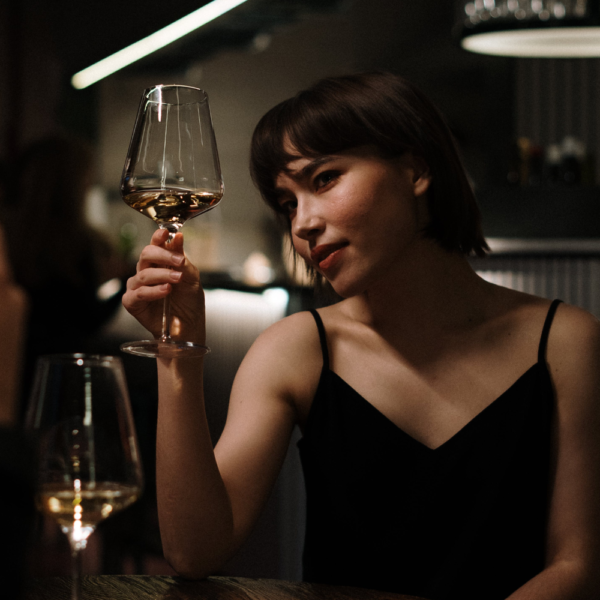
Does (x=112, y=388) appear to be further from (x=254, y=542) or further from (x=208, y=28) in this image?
(x=208, y=28)

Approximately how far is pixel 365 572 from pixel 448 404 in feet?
0.94

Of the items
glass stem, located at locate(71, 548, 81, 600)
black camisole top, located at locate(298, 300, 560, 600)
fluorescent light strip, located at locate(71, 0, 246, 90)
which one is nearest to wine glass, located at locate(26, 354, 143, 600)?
glass stem, located at locate(71, 548, 81, 600)

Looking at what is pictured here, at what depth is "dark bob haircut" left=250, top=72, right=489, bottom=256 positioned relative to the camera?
1.16 meters

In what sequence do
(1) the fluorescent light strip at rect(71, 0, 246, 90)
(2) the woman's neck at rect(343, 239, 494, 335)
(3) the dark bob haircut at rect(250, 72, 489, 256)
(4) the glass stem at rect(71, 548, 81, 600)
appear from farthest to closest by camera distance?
(1) the fluorescent light strip at rect(71, 0, 246, 90) < (2) the woman's neck at rect(343, 239, 494, 335) < (3) the dark bob haircut at rect(250, 72, 489, 256) < (4) the glass stem at rect(71, 548, 81, 600)

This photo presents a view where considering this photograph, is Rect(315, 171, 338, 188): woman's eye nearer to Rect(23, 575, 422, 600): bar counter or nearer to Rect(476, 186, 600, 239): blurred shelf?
Rect(23, 575, 422, 600): bar counter

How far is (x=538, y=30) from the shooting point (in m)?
2.35

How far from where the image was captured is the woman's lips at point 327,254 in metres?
1.12

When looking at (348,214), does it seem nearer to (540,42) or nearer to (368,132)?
(368,132)

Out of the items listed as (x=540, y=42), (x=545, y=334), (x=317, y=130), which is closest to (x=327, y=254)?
(x=317, y=130)

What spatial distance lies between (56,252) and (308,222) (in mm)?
1839

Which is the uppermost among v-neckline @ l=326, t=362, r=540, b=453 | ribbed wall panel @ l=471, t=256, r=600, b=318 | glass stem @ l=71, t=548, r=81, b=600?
ribbed wall panel @ l=471, t=256, r=600, b=318

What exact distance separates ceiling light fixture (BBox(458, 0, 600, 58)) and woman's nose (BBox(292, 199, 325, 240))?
5.02 feet

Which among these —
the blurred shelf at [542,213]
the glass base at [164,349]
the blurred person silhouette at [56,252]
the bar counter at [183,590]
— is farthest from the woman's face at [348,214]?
the blurred shelf at [542,213]

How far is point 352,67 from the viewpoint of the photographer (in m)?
4.68
